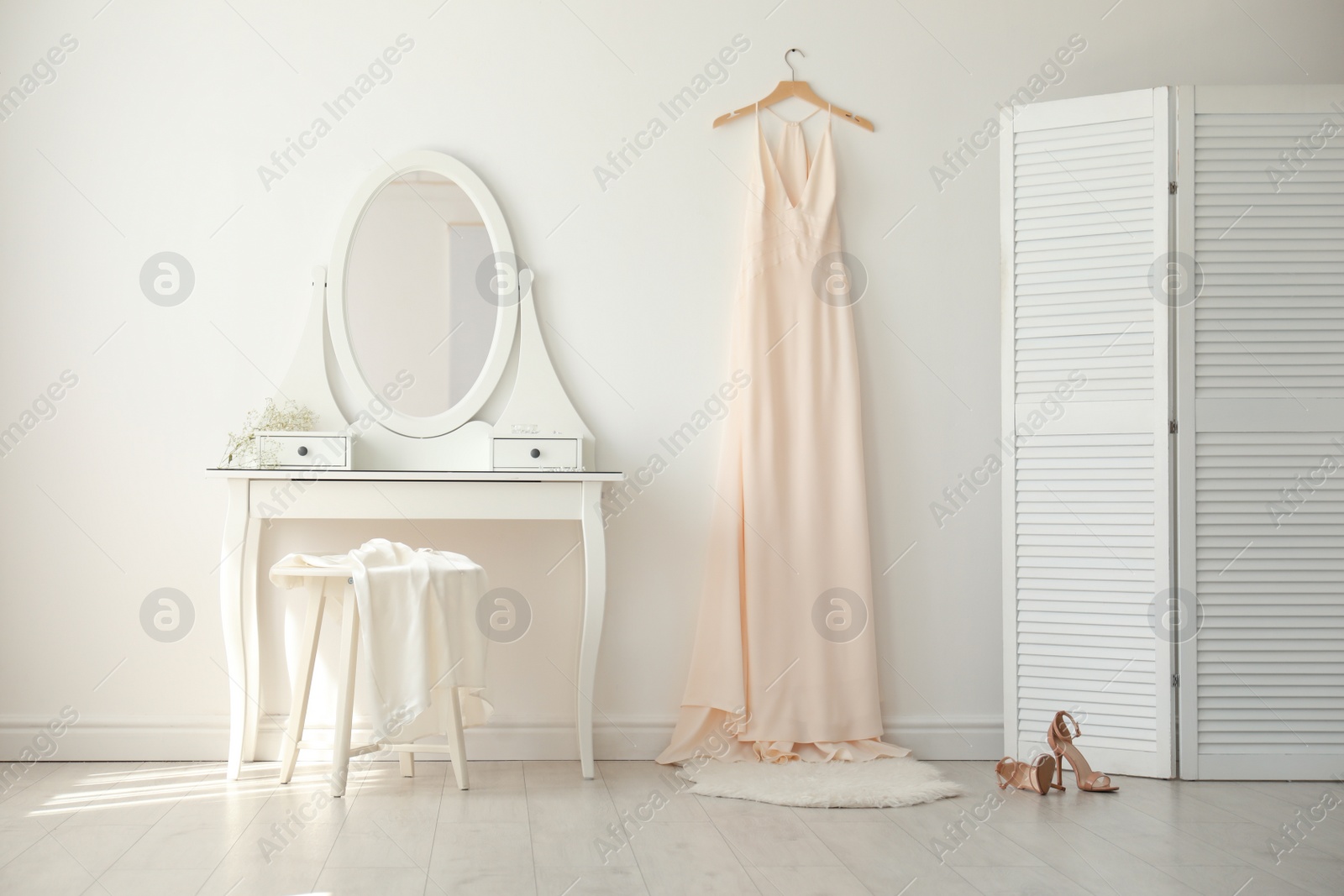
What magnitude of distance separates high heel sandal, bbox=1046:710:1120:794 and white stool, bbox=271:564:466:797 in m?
1.56

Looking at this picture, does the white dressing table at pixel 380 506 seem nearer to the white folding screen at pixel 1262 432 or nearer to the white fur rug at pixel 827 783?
the white fur rug at pixel 827 783

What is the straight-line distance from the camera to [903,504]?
121 inches

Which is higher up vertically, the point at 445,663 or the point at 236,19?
the point at 236,19

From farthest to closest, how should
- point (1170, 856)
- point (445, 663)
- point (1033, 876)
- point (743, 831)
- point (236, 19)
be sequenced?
1. point (236, 19)
2. point (445, 663)
3. point (743, 831)
4. point (1170, 856)
5. point (1033, 876)

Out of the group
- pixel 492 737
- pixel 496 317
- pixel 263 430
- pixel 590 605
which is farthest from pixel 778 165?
pixel 492 737

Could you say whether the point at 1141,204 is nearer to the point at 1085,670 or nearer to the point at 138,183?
the point at 1085,670

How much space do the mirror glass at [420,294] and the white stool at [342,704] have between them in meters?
0.66

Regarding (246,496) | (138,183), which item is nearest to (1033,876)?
(246,496)

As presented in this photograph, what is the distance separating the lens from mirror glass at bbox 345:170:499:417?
2922 mm

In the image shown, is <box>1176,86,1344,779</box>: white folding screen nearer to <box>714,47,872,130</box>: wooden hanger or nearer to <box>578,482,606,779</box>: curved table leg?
<box>714,47,872,130</box>: wooden hanger

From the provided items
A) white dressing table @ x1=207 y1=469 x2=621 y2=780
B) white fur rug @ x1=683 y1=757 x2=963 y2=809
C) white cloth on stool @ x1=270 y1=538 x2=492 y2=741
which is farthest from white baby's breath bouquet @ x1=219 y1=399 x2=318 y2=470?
white fur rug @ x1=683 y1=757 x2=963 y2=809

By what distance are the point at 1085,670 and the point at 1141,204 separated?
1.33 metres

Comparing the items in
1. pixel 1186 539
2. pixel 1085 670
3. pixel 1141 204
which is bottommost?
pixel 1085 670

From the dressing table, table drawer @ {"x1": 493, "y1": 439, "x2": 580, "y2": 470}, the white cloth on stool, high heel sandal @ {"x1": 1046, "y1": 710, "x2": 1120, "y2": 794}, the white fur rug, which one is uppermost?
the dressing table
